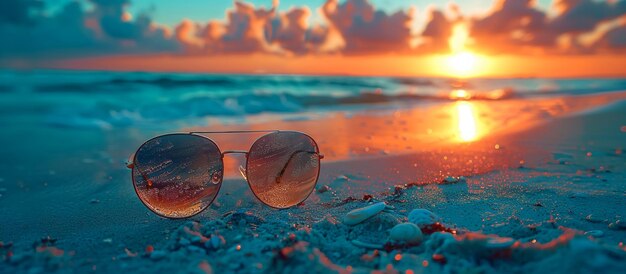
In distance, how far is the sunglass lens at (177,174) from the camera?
2.82 metres

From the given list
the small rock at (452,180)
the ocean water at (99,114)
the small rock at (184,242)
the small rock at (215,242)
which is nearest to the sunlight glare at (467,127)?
the small rock at (452,180)

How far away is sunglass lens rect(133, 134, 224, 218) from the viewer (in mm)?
2821

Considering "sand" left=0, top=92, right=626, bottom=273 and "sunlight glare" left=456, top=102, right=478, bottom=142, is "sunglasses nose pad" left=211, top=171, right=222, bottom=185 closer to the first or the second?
"sand" left=0, top=92, right=626, bottom=273

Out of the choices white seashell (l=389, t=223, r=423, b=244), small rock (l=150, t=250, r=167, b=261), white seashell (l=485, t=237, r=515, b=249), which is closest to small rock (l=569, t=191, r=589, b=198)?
white seashell (l=485, t=237, r=515, b=249)

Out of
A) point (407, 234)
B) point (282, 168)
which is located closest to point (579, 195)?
point (407, 234)

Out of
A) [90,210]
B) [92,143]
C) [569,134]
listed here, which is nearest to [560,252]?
[90,210]

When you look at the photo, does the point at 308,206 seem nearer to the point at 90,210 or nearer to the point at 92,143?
the point at 90,210

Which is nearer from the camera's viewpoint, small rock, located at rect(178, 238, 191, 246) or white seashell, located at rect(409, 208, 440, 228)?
small rock, located at rect(178, 238, 191, 246)

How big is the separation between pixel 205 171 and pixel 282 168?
55cm

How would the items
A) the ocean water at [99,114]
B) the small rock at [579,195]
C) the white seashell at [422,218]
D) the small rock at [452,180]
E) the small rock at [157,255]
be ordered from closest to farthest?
the small rock at [157,255] → the white seashell at [422,218] → the small rock at [579,195] → the small rock at [452,180] → the ocean water at [99,114]

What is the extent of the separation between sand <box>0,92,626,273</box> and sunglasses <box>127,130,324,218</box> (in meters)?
0.14

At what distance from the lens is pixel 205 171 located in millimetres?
2947

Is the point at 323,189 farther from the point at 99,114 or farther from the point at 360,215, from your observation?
the point at 99,114

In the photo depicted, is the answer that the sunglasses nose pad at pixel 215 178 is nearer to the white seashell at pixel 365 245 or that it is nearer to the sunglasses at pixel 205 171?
the sunglasses at pixel 205 171
